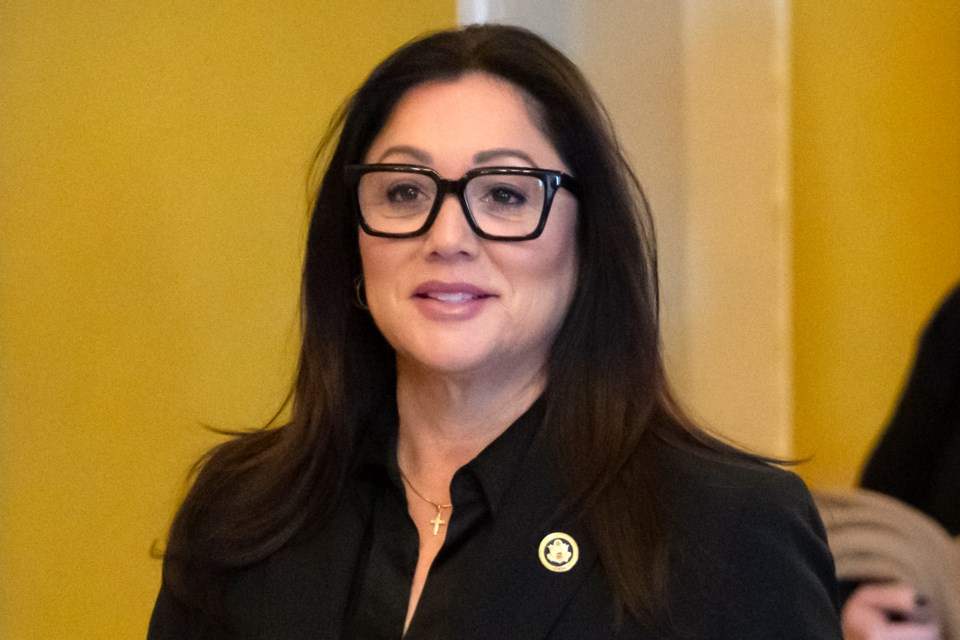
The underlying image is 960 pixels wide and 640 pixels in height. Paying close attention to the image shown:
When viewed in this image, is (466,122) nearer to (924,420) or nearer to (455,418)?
(455,418)

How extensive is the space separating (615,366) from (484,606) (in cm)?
36

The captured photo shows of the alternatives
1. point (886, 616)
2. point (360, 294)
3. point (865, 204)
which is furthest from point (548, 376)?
point (865, 204)

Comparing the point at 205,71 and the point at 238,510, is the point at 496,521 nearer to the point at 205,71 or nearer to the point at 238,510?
the point at 238,510

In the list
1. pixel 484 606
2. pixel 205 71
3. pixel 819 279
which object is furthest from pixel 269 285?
pixel 484 606

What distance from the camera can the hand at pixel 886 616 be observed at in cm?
169

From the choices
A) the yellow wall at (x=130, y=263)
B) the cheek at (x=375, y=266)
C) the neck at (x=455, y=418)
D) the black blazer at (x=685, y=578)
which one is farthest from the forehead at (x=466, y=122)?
the yellow wall at (x=130, y=263)

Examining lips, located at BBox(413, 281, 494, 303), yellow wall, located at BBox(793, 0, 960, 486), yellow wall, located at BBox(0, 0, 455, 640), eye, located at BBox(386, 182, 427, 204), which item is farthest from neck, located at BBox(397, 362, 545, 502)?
yellow wall, located at BBox(0, 0, 455, 640)

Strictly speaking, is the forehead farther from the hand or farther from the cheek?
the hand

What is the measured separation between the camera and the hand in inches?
66.7

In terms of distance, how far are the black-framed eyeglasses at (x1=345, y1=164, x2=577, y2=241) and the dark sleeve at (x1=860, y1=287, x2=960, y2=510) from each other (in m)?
0.63

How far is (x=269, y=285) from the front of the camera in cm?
256

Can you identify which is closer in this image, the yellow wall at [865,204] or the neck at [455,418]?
the neck at [455,418]

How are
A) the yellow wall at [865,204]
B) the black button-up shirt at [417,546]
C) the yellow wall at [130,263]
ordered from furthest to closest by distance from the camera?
1. the yellow wall at [130,263]
2. the yellow wall at [865,204]
3. the black button-up shirt at [417,546]

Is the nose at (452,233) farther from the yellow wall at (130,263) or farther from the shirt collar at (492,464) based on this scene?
the yellow wall at (130,263)
